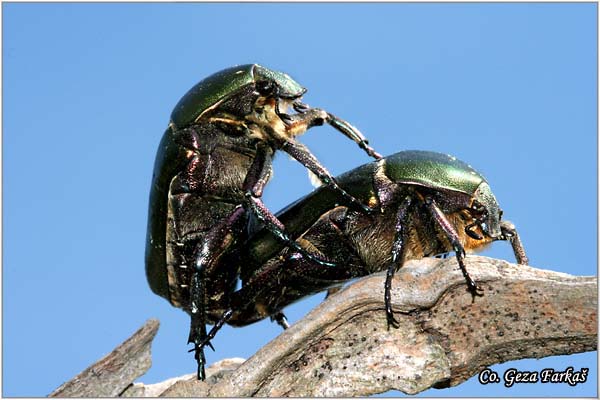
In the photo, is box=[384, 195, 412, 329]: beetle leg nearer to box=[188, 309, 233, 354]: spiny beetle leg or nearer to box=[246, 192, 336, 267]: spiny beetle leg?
box=[246, 192, 336, 267]: spiny beetle leg

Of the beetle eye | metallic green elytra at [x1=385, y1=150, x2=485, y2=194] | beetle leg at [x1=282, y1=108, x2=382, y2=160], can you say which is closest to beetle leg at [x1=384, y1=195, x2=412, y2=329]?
metallic green elytra at [x1=385, y1=150, x2=485, y2=194]

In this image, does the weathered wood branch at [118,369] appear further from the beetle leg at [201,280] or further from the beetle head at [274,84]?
the beetle head at [274,84]

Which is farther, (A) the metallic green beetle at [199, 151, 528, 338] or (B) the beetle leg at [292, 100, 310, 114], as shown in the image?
(B) the beetle leg at [292, 100, 310, 114]

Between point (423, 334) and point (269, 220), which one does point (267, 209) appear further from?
point (423, 334)

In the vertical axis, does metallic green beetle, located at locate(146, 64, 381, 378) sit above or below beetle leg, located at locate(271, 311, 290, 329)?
above

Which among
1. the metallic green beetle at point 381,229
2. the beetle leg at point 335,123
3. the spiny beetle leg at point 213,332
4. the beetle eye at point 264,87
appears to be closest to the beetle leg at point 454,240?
the metallic green beetle at point 381,229

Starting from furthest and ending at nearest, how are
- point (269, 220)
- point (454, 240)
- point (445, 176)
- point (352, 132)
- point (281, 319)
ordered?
point (281, 319) < point (352, 132) < point (269, 220) < point (445, 176) < point (454, 240)

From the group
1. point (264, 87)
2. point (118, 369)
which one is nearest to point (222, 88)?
point (264, 87)

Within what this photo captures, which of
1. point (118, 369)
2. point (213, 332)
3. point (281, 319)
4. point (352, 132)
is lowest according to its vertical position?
point (118, 369)
